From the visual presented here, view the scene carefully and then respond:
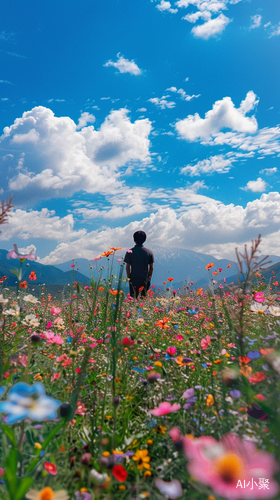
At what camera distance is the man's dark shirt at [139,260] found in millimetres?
7887

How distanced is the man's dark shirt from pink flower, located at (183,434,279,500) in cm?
717

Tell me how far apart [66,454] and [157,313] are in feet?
8.46

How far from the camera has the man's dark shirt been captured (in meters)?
7.89

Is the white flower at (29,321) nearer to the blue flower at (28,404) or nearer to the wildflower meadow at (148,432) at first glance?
the wildflower meadow at (148,432)

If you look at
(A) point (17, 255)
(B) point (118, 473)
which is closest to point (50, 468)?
(B) point (118, 473)

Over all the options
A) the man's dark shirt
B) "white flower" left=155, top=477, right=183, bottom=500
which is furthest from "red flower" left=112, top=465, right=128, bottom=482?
the man's dark shirt

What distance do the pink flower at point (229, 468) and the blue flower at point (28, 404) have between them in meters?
0.37

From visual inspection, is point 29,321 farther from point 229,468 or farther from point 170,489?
point 229,468

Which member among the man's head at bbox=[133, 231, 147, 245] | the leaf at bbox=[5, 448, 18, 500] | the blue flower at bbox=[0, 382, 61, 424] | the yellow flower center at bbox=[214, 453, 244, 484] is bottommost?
the leaf at bbox=[5, 448, 18, 500]

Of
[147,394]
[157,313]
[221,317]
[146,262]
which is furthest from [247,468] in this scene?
[146,262]

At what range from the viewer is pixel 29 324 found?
7.25 feet

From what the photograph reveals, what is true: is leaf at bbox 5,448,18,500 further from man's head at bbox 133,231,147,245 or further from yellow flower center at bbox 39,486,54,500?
man's head at bbox 133,231,147,245

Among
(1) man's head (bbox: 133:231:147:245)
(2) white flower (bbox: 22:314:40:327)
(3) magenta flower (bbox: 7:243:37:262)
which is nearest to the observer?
(3) magenta flower (bbox: 7:243:37:262)

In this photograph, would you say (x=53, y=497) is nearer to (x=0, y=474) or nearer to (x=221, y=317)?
(x=0, y=474)
